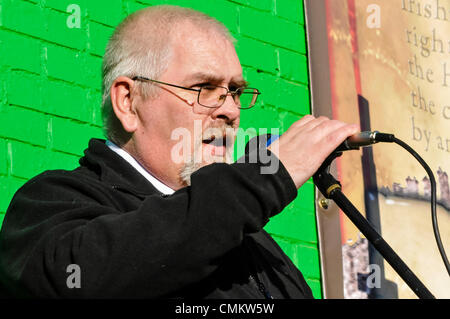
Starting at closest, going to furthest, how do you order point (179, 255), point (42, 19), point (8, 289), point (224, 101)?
point (179, 255) → point (8, 289) → point (224, 101) → point (42, 19)

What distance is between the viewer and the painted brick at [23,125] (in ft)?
7.79

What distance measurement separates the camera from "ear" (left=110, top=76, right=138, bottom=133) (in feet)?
7.63

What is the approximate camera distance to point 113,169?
6.91ft

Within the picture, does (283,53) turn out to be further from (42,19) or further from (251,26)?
(42,19)

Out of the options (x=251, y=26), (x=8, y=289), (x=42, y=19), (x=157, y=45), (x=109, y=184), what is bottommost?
(x=8, y=289)

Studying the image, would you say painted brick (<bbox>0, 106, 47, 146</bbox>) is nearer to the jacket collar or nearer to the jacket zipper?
the jacket collar

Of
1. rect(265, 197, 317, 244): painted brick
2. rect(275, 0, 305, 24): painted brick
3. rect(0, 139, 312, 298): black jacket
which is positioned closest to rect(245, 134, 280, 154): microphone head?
rect(0, 139, 312, 298): black jacket

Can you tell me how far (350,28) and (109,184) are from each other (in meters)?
1.62

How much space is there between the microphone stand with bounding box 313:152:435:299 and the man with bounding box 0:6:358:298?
0.19ft

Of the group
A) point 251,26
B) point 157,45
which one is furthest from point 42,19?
point 251,26

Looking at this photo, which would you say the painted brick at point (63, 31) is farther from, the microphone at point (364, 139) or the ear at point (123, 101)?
the microphone at point (364, 139)

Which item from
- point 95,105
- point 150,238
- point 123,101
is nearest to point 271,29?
point 95,105

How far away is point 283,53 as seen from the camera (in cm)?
314

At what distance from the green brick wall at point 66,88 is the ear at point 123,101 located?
25cm
